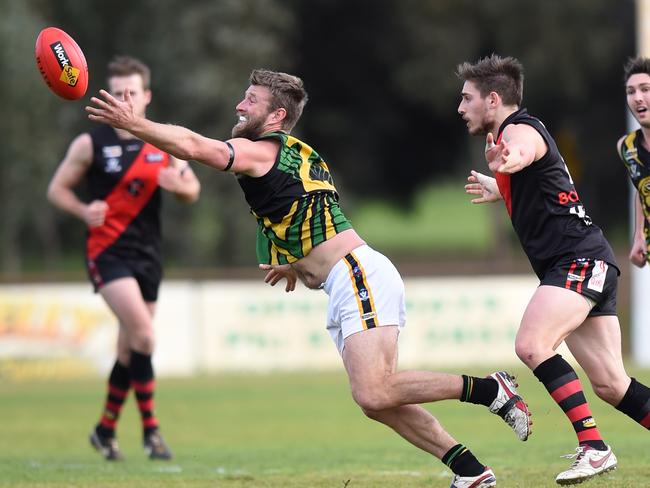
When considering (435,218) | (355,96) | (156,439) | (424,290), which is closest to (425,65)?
(355,96)

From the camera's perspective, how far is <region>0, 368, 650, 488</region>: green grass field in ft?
25.1

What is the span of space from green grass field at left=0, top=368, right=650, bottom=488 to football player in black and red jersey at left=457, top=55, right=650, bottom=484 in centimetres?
31

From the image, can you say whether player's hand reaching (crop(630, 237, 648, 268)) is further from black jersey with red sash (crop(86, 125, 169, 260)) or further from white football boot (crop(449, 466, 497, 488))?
black jersey with red sash (crop(86, 125, 169, 260))

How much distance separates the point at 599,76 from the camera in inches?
1517

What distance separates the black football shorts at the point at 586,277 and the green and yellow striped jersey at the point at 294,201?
1.21m

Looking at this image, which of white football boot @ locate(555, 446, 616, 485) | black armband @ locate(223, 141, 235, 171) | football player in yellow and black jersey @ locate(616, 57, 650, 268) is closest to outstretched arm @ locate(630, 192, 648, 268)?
football player in yellow and black jersey @ locate(616, 57, 650, 268)

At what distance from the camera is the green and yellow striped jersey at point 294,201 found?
6551mm

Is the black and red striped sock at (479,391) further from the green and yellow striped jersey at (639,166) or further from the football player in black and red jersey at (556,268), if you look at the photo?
the green and yellow striped jersey at (639,166)

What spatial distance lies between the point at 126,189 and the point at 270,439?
9.72 ft

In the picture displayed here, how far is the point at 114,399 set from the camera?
967cm

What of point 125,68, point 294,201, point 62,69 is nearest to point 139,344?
point 125,68

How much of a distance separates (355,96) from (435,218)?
69.8 ft

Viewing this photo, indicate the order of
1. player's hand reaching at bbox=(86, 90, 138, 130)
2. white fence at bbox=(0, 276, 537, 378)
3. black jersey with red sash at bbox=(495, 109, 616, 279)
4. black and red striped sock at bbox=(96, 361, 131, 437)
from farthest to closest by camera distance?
white fence at bbox=(0, 276, 537, 378), black and red striped sock at bbox=(96, 361, 131, 437), black jersey with red sash at bbox=(495, 109, 616, 279), player's hand reaching at bbox=(86, 90, 138, 130)

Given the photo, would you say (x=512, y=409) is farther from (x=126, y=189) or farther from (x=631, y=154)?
(x=126, y=189)
